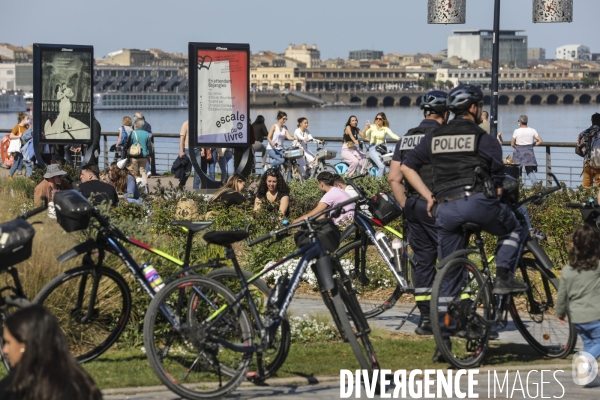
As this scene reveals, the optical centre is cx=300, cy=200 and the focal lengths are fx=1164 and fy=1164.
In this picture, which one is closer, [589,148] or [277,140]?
[589,148]

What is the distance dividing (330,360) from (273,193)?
578 centimetres

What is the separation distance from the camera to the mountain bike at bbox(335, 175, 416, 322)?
822 centimetres

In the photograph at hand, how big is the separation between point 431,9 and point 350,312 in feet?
34.7

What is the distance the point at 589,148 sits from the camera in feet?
54.0

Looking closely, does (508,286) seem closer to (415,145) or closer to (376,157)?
(415,145)

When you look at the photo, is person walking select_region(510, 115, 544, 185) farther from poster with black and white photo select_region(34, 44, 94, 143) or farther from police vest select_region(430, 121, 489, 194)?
police vest select_region(430, 121, 489, 194)

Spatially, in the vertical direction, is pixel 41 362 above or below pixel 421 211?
below

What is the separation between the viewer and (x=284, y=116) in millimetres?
23516

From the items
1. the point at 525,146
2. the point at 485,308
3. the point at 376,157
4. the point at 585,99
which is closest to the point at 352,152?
the point at 376,157

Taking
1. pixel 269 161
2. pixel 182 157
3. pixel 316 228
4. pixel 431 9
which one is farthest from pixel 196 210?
pixel 269 161

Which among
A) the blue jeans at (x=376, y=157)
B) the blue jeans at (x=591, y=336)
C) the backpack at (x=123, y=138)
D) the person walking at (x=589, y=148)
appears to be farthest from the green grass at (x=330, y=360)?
the backpack at (x=123, y=138)

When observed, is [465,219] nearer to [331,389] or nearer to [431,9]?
[331,389]

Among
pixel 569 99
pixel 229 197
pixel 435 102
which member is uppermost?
pixel 569 99

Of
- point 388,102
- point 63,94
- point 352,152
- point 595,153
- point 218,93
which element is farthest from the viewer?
point 388,102
